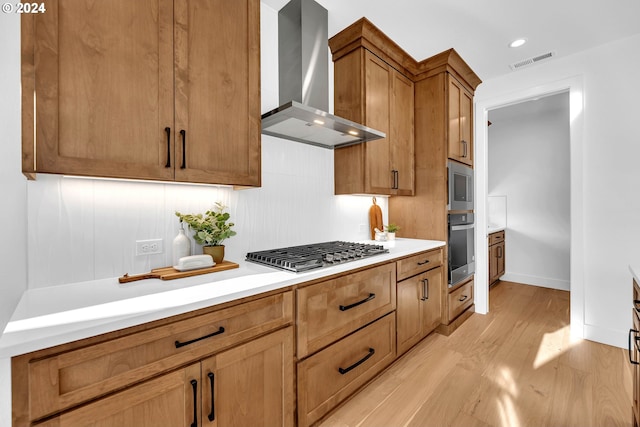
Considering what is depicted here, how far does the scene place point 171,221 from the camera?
1537 mm

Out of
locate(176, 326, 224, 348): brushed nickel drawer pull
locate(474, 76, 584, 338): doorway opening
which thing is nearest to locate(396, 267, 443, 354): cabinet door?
locate(474, 76, 584, 338): doorway opening

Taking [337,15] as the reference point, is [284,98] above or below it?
below

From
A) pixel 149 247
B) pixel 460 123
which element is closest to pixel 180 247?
pixel 149 247

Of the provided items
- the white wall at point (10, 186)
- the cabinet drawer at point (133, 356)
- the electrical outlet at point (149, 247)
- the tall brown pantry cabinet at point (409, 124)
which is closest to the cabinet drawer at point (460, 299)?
the tall brown pantry cabinet at point (409, 124)

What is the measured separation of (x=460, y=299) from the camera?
2885 millimetres

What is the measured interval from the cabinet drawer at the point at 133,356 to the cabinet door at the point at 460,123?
244 cm

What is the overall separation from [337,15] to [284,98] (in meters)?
0.79

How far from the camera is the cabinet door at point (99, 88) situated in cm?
96

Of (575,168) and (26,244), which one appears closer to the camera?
(26,244)

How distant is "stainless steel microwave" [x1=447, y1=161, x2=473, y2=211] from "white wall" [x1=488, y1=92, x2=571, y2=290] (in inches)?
69.2

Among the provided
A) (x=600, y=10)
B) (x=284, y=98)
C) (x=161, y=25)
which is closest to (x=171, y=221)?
(x=161, y=25)

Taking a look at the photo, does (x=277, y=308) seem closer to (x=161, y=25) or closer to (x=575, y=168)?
(x=161, y=25)

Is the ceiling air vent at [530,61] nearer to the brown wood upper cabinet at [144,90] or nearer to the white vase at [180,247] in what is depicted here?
the brown wood upper cabinet at [144,90]

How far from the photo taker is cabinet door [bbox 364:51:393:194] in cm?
226
